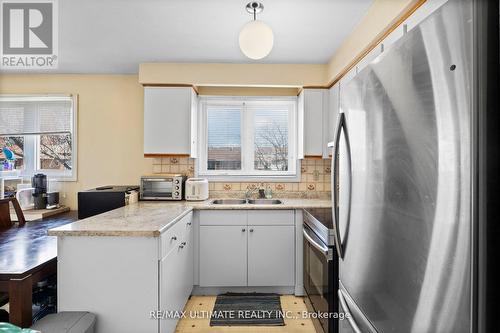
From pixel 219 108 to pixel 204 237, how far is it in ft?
5.09

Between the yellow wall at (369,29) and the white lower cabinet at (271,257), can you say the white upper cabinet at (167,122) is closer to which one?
the white lower cabinet at (271,257)

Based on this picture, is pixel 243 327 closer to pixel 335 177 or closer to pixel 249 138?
pixel 335 177

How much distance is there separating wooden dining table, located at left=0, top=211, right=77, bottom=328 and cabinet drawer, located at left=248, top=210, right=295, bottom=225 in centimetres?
154

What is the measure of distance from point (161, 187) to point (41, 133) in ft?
5.49

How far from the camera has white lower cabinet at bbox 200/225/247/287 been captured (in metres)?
2.54

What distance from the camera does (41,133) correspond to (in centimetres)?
317

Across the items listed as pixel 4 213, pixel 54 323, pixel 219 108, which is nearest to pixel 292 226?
pixel 219 108

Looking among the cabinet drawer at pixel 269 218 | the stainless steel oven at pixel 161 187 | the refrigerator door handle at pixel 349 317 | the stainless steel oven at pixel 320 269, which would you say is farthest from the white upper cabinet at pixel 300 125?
the refrigerator door handle at pixel 349 317

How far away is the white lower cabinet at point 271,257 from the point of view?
2.54 m

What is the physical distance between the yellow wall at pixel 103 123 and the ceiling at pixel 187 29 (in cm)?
29

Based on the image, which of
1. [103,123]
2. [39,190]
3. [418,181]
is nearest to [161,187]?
[103,123]

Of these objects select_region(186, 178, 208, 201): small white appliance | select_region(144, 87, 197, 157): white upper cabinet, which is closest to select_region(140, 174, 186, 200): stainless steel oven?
select_region(186, 178, 208, 201): small white appliance

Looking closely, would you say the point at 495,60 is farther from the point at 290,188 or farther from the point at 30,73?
the point at 30,73

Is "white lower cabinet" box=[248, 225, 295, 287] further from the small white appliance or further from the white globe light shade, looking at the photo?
the white globe light shade
